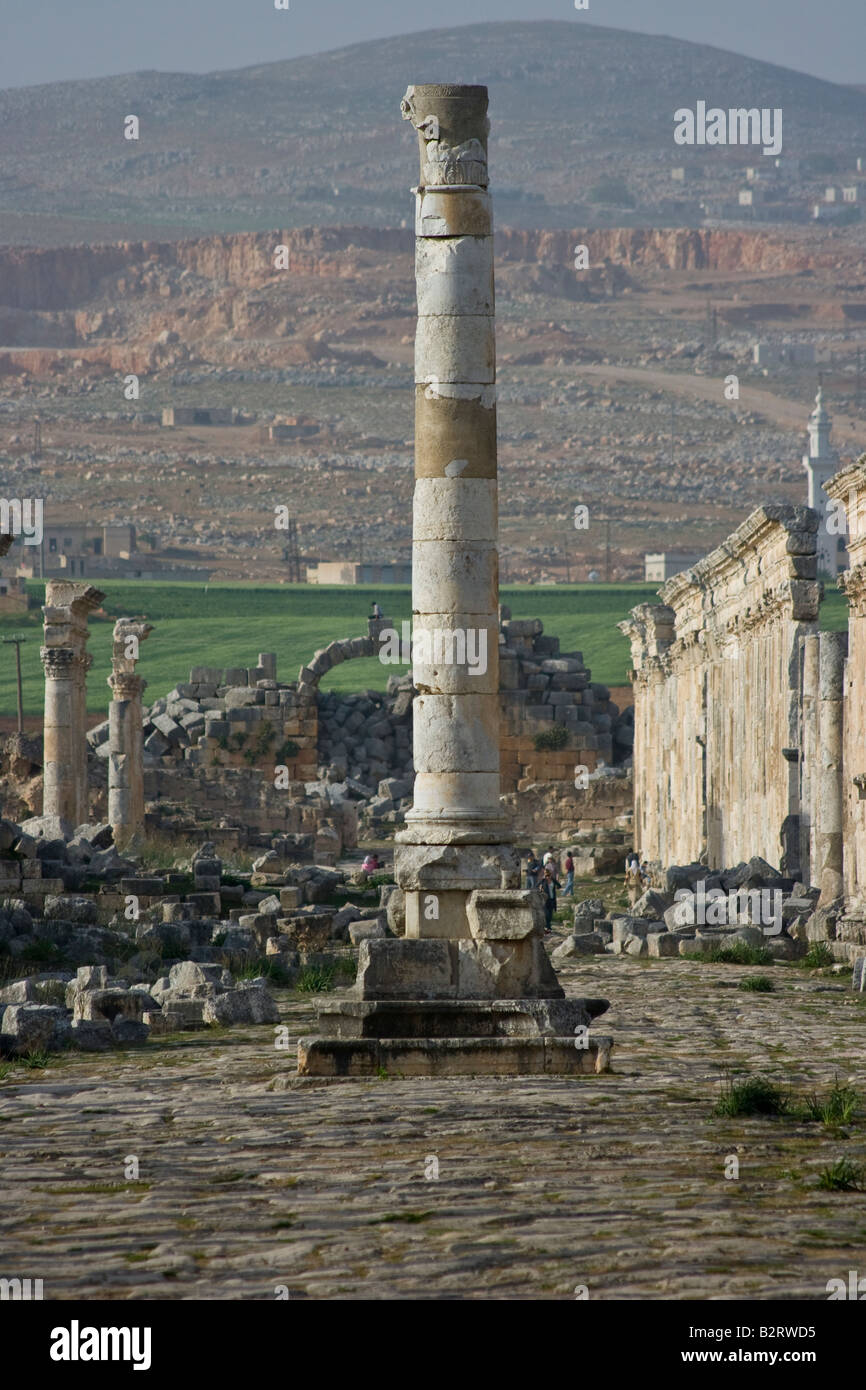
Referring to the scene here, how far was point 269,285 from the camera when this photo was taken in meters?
167

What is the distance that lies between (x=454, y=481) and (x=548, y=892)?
14745 mm

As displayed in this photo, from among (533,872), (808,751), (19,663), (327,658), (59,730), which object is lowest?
(533,872)

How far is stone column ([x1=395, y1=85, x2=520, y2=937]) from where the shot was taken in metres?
12.8

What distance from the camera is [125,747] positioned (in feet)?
109

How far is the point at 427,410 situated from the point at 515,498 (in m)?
104

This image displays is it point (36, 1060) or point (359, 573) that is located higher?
point (359, 573)

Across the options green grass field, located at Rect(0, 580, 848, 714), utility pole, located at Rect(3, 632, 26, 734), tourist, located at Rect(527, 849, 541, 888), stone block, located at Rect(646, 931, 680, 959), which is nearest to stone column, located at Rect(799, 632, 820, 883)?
stone block, located at Rect(646, 931, 680, 959)

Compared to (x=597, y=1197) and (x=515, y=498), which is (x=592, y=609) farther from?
(x=597, y=1197)

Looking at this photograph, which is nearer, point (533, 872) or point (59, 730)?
point (533, 872)

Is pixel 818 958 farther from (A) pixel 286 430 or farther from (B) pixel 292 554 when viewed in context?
(A) pixel 286 430

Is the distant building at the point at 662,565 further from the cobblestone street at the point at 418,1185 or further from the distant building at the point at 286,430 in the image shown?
the cobblestone street at the point at 418,1185

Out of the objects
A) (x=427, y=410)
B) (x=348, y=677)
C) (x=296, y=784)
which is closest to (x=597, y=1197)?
(x=427, y=410)

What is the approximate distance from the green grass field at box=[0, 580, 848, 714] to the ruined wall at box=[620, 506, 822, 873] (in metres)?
17.3

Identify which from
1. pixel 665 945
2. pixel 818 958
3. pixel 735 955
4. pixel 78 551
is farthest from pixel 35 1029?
pixel 78 551
